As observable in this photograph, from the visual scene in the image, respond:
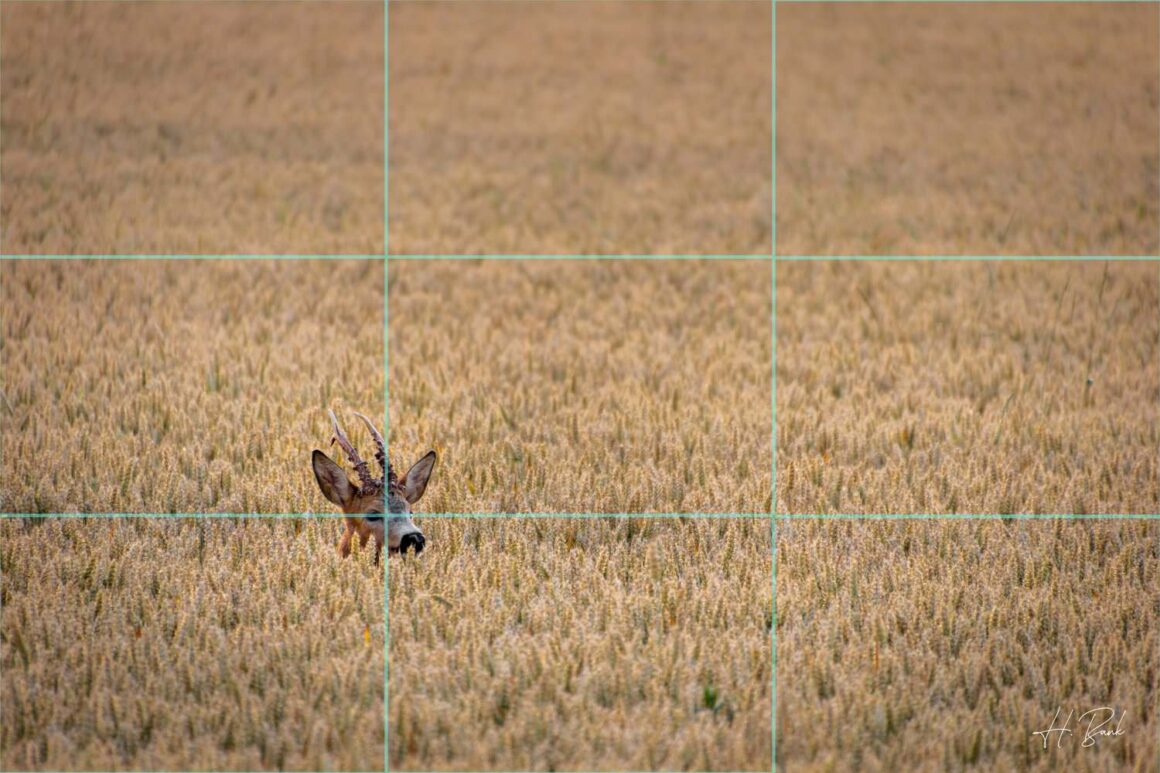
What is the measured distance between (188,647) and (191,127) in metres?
10.7

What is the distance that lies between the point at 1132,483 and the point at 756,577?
2416 millimetres

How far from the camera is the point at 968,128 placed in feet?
49.6

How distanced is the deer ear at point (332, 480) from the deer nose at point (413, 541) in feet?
1.10

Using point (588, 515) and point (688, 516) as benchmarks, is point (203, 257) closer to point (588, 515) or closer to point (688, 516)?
point (588, 515)

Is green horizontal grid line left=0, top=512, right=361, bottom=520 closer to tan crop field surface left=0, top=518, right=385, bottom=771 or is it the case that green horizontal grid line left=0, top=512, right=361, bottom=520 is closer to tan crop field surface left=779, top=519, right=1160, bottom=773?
tan crop field surface left=0, top=518, right=385, bottom=771

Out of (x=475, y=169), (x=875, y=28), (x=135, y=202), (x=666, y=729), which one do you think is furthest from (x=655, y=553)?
(x=875, y=28)

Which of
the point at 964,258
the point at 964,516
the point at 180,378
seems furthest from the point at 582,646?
the point at 964,258

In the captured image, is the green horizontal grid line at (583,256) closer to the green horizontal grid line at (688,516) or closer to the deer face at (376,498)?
the green horizontal grid line at (688,516)

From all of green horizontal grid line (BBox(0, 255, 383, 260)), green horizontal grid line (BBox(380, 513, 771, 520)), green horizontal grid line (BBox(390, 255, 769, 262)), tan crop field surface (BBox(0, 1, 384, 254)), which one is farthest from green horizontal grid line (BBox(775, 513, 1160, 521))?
tan crop field surface (BBox(0, 1, 384, 254))

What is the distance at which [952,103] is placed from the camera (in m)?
15.8

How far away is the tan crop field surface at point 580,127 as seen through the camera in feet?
39.5

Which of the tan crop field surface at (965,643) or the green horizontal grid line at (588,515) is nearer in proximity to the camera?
the tan crop field surface at (965,643)

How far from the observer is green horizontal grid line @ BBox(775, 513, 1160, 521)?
6133mm

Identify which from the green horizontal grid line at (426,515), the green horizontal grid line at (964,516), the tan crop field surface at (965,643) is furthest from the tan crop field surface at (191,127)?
the tan crop field surface at (965,643)
